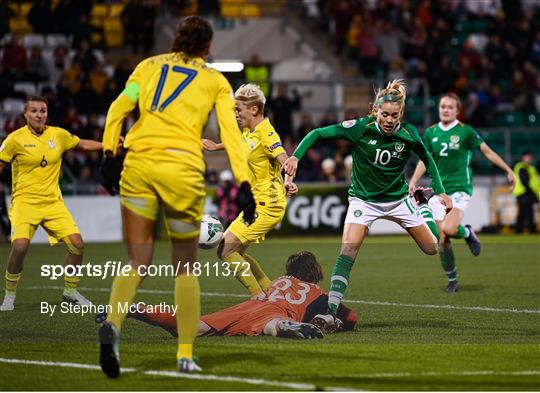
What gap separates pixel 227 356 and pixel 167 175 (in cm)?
162

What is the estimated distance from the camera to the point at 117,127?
7316 millimetres

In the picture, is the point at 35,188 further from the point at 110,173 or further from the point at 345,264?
the point at 110,173

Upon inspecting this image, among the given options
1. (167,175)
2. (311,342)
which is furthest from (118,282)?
(311,342)

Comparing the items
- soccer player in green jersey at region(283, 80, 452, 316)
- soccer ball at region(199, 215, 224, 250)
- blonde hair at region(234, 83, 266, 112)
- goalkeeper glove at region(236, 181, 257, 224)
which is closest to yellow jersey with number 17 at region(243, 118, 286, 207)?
blonde hair at region(234, 83, 266, 112)

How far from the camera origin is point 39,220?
1219cm

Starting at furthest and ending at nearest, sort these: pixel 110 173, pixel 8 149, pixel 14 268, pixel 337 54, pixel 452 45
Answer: pixel 452 45 → pixel 337 54 → pixel 14 268 → pixel 8 149 → pixel 110 173

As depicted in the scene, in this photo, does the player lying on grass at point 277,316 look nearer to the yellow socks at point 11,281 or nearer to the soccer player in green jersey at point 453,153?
the yellow socks at point 11,281

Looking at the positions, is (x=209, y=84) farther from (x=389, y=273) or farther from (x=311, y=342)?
(x=389, y=273)

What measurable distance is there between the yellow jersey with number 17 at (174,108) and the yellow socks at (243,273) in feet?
12.6

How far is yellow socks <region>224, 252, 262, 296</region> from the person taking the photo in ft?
36.7

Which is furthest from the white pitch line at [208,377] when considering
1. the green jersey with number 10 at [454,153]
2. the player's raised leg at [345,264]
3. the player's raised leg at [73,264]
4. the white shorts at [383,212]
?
the green jersey with number 10 at [454,153]

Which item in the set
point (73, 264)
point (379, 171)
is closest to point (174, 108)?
point (379, 171)

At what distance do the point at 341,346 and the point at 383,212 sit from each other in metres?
1.99

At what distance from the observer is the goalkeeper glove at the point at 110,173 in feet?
24.6
